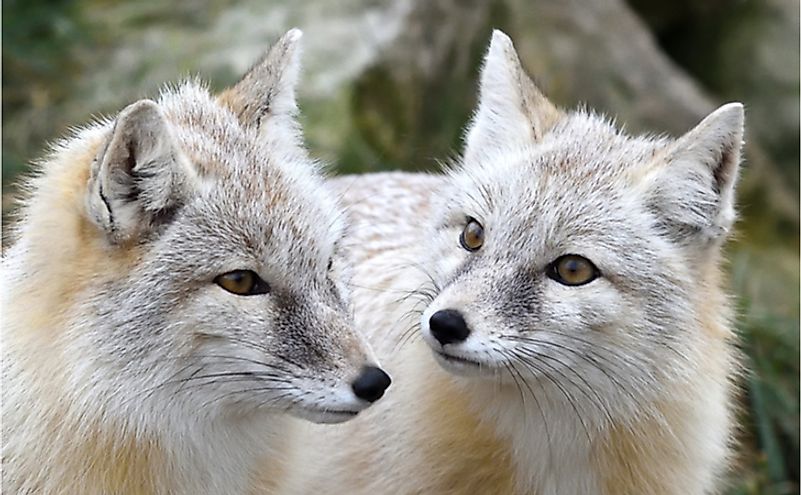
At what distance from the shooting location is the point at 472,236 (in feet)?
11.7

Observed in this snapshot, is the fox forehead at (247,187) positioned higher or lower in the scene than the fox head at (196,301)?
higher

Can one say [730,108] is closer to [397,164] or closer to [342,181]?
[342,181]

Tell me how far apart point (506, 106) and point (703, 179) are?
0.81m

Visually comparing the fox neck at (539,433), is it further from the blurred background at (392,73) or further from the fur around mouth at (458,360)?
the blurred background at (392,73)

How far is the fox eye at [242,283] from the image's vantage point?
2984 millimetres

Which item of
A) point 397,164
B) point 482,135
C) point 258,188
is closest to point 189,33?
point 397,164

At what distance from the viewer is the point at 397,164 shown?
7223 millimetres

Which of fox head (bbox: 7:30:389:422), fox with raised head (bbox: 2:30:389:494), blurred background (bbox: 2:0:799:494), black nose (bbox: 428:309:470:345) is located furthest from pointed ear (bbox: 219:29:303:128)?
blurred background (bbox: 2:0:799:494)

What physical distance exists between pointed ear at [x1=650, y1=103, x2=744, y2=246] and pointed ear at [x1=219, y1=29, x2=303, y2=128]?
125 cm

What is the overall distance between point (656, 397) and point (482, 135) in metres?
1.15

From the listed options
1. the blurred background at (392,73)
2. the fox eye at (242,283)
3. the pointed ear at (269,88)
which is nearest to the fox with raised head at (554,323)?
the fox eye at (242,283)

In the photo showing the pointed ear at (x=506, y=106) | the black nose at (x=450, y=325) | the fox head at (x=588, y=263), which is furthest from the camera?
the pointed ear at (x=506, y=106)

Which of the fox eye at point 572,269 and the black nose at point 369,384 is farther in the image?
the fox eye at point 572,269

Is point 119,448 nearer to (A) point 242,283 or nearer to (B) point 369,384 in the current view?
(A) point 242,283
